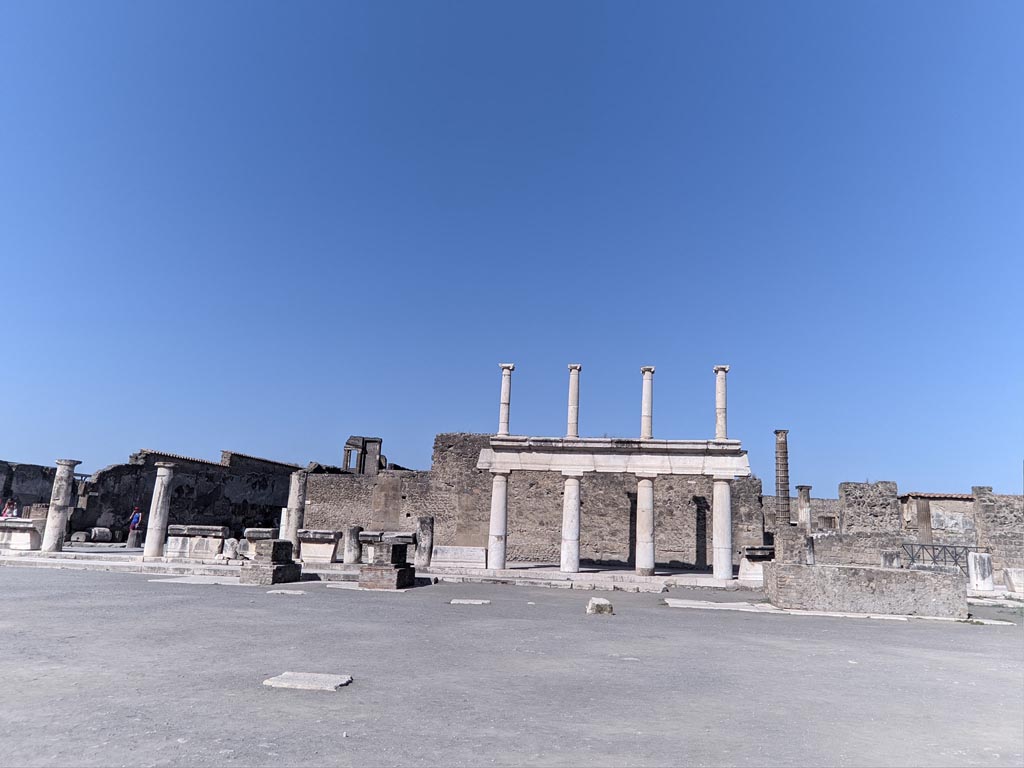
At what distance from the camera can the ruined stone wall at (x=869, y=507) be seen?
26.2m

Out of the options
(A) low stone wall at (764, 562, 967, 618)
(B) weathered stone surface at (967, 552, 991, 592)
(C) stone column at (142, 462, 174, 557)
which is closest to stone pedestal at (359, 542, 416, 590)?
(A) low stone wall at (764, 562, 967, 618)

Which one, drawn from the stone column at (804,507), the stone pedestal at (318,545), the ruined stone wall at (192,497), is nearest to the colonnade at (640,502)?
the stone pedestal at (318,545)

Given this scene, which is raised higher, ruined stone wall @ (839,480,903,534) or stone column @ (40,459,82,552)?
ruined stone wall @ (839,480,903,534)

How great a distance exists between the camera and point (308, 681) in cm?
477

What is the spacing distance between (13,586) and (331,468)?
81.2 ft

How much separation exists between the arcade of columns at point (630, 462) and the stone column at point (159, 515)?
28.6 ft

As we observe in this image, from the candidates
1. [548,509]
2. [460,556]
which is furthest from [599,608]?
[548,509]

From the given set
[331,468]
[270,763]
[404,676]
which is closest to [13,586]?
[404,676]

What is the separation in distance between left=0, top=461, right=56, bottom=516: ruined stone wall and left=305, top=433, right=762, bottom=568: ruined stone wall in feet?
39.0

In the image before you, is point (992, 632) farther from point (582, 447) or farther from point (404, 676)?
point (582, 447)

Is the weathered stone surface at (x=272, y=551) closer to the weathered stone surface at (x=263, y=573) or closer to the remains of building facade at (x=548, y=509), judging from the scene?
the weathered stone surface at (x=263, y=573)

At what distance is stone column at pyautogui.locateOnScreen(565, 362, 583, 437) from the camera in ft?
63.5

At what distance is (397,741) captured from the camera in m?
3.56

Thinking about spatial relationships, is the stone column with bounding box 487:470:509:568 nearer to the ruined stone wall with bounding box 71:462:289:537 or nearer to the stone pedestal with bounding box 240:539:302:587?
the stone pedestal with bounding box 240:539:302:587
